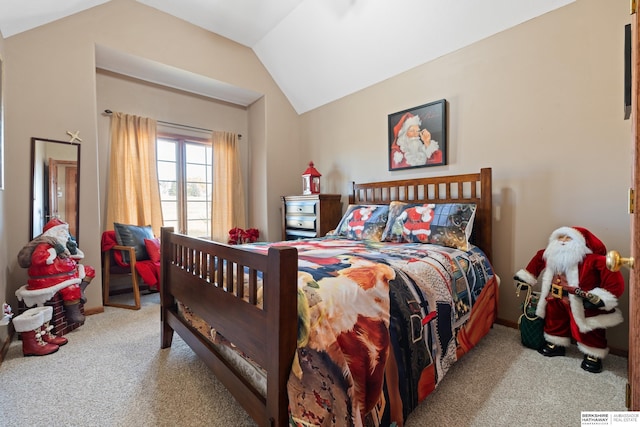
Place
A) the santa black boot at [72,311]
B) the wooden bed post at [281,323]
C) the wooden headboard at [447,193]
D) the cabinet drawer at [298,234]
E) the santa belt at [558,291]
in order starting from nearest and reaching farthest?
the wooden bed post at [281,323]
the santa belt at [558,291]
the santa black boot at [72,311]
the wooden headboard at [447,193]
the cabinet drawer at [298,234]

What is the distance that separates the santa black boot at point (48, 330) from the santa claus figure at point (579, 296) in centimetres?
339

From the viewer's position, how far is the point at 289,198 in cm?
375

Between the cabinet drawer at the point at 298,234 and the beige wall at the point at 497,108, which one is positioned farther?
the cabinet drawer at the point at 298,234

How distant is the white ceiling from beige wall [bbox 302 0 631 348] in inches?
5.5

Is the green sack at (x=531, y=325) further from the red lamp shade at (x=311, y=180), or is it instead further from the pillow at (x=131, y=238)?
the pillow at (x=131, y=238)

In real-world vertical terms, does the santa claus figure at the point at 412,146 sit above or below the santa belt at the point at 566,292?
above

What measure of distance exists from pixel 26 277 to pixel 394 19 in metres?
4.01

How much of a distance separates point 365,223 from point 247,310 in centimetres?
174

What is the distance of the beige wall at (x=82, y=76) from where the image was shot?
235 centimetres

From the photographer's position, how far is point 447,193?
269 cm

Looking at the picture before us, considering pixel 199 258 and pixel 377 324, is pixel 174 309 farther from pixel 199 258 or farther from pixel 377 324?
pixel 377 324

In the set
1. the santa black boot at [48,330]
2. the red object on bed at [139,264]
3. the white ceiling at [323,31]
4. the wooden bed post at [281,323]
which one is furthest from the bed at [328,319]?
the white ceiling at [323,31]

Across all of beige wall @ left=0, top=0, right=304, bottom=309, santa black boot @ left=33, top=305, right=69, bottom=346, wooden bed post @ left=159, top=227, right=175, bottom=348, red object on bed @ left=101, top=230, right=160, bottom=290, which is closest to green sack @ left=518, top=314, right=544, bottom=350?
wooden bed post @ left=159, top=227, right=175, bottom=348

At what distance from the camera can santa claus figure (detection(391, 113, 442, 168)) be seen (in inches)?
111
